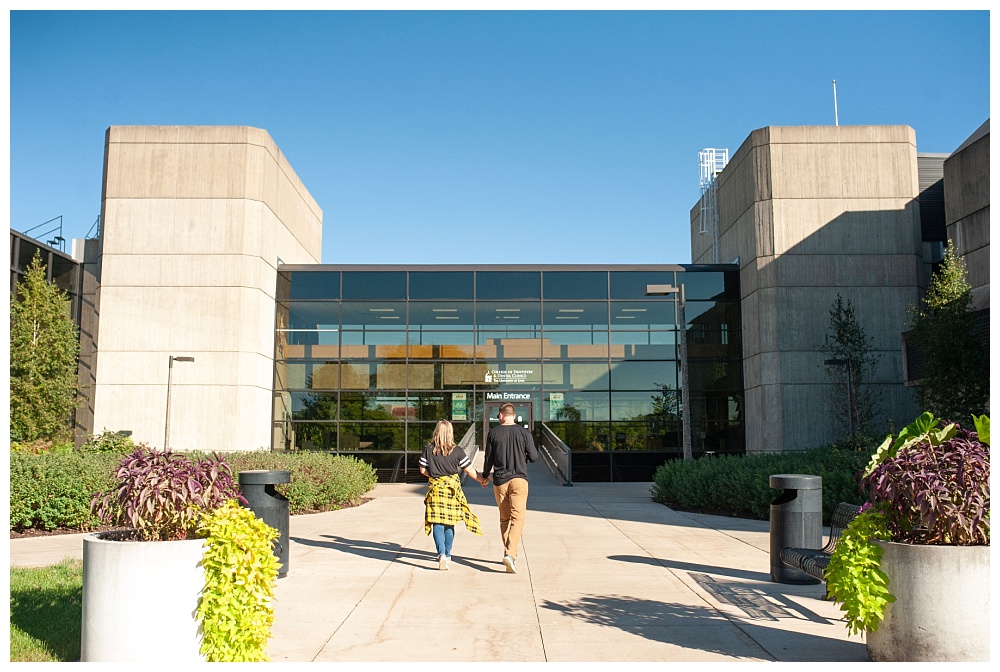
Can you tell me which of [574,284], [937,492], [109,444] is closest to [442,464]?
[937,492]

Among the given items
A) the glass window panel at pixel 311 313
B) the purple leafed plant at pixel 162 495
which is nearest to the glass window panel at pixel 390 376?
the glass window panel at pixel 311 313

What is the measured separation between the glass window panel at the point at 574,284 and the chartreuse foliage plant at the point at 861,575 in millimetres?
22217

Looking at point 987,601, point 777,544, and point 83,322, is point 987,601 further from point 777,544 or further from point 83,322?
point 83,322

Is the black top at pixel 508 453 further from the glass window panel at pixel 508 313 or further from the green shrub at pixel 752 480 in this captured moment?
the glass window panel at pixel 508 313

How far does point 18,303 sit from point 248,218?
662 centimetres

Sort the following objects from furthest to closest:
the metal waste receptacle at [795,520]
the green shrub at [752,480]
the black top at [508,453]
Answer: the green shrub at [752,480], the black top at [508,453], the metal waste receptacle at [795,520]

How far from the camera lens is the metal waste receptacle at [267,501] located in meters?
9.15

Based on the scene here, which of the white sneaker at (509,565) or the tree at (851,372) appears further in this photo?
the tree at (851,372)

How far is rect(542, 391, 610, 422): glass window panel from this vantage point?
88.9 ft

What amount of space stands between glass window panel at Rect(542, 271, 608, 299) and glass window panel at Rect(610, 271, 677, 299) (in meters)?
0.33

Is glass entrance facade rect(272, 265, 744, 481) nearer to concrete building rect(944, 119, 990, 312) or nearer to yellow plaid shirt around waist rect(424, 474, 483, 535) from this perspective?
concrete building rect(944, 119, 990, 312)

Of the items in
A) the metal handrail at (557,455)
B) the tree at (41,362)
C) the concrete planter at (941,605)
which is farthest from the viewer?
the metal handrail at (557,455)

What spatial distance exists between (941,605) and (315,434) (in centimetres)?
2361
